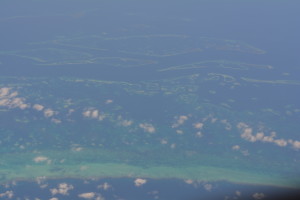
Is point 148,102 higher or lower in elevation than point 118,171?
higher

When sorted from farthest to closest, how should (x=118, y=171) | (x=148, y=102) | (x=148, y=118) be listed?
(x=148, y=102)
(x=148, y=118)
(x=118, y=171)

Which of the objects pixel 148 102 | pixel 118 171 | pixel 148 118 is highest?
pixel 148 102

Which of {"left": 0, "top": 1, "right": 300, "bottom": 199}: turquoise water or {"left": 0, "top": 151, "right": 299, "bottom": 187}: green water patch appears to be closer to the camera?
{"left": 0, "top": 151, "right": 299, "bottom": 187}: green water patch

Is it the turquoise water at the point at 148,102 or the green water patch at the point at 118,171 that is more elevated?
the turquoise water at the point at 148,102

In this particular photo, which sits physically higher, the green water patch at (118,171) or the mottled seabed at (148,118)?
the mottled seabed at (148,118)

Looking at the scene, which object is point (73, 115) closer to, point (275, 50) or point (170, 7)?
point (275, 50)

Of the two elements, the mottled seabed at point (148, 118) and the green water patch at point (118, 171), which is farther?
the mottled seabed at point (148, 118)

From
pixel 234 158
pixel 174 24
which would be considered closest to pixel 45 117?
pixel 234 158

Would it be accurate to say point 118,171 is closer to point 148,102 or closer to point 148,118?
point 148,118

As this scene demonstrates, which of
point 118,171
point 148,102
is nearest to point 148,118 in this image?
point 148,102

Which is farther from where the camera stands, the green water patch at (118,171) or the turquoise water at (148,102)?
the turquoise water at (148,102)

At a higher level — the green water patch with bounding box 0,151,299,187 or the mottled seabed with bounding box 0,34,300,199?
the mottled seabed with bounding box 0,34,300,199
